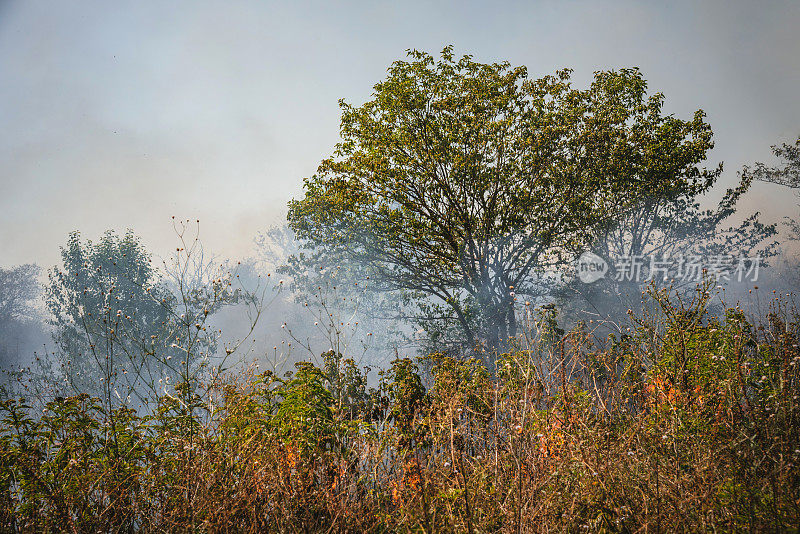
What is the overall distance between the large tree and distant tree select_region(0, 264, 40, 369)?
96.3 feet

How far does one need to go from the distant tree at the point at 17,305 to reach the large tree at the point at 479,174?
29.3 m

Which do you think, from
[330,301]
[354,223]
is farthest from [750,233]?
[330,301]

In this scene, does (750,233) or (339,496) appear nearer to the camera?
(339,496)

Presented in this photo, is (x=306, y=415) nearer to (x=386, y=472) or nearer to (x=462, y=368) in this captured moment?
(x=386, y=472)

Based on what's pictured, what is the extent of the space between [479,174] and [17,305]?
37079mm

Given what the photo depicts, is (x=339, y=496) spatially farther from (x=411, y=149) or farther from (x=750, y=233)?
(x=750, y=233)

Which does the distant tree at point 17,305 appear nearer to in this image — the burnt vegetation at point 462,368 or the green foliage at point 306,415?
the burnt vegetation at point 462,368

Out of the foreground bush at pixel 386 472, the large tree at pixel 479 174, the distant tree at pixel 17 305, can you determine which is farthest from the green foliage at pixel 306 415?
the distant tree at pixel 17 305

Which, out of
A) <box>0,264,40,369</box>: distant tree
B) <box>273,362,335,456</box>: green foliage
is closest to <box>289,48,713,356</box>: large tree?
<box>273,362,335,456</box>: green foliage

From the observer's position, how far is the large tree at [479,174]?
10.0m

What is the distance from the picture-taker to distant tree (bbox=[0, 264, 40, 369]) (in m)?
27.6

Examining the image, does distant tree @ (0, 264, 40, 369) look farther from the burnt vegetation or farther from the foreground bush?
the foreground bush

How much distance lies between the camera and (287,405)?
282 centimetres

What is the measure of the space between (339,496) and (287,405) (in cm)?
85
